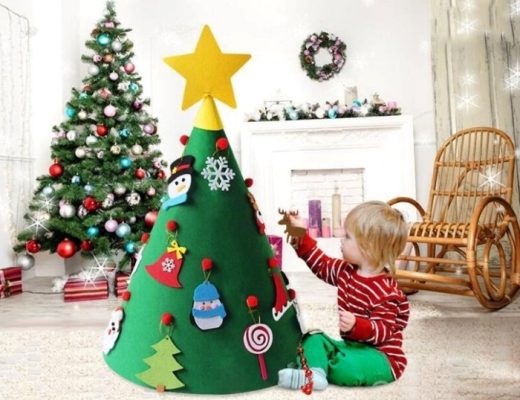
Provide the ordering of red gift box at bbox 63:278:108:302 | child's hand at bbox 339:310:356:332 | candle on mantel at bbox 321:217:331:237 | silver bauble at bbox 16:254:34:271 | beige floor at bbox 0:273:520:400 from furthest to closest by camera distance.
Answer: candle on mantel at bbox 321:217:331:237
silver bauble at bbox 16:254:34:271
red gift box at bbox 63:278:108:302
beige floor at bbox 0:273:520:400
child's hand at bbox 339:310:356:332

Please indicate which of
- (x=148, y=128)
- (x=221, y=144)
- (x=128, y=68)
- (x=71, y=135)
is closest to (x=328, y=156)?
(x=148, y=128)

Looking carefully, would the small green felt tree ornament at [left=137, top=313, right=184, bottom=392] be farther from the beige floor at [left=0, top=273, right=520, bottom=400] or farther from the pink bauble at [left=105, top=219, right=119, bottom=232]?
the pink bauble at [left=105, top=219, right=119, bottom=232]

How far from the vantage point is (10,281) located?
308 centimetres

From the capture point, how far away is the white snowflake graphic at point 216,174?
56.6 inches

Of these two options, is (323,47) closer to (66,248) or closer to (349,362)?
(66,248)

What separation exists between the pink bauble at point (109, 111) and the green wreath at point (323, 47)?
→ 1.64 meters

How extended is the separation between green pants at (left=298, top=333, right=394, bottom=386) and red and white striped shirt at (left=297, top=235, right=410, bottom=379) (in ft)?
0.08

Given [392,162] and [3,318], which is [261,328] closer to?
[3,318]

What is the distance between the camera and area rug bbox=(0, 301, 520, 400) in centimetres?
140

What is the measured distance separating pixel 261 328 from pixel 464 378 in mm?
668

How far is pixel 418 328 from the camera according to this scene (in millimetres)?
2117

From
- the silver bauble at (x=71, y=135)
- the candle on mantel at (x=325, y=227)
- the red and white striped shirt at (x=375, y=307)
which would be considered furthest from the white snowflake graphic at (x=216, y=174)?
the candle on mantel at (x=325, y=227)

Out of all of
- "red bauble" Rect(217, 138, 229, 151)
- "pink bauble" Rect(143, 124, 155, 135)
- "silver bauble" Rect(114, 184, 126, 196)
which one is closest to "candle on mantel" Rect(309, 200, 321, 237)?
"pink bauble" Rect(143, 124, 155, 135)

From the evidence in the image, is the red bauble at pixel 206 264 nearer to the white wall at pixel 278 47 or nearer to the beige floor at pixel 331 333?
the beige floor at pixel 331 333
